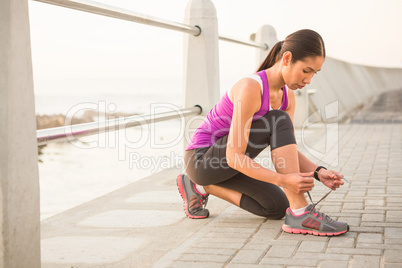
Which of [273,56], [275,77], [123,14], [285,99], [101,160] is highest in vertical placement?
[123,14]

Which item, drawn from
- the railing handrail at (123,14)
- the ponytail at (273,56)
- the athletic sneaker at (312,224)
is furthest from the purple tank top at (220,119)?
the railing handrail at (123,14)

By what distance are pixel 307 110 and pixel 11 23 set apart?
6696mm

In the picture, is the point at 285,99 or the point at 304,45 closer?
the point at 304,45

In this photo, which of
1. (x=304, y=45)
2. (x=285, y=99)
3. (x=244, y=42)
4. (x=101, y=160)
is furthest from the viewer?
(x=101, y=160)

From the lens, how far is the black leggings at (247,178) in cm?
267

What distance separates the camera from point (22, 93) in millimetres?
1793

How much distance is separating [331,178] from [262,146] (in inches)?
15.3

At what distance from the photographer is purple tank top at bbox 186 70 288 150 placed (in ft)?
8.81

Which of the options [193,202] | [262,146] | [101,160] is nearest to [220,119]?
[262,146]

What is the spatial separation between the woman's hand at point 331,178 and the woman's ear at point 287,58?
1.80 ft

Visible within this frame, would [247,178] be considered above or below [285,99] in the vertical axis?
below

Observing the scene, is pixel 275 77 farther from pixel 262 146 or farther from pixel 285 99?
pixel 262 146

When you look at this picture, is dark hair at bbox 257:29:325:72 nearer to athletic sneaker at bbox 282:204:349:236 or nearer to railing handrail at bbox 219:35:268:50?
athletic sneaker at bbox 282:204:349:236

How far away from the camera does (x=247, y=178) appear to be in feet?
9.62
